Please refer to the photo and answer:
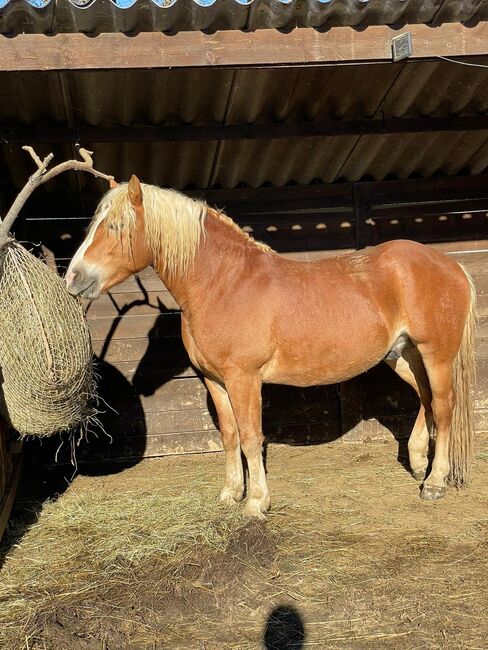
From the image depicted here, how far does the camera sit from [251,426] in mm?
3990

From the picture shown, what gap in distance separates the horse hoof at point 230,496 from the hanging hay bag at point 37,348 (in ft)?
3.88

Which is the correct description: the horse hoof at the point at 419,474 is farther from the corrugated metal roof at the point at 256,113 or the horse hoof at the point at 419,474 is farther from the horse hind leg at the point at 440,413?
the corrugated metal roof at the point at 256,113

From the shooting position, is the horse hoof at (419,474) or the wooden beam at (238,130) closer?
the wooden beam at (238,130)

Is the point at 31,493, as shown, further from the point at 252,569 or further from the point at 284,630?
the point at 284,630

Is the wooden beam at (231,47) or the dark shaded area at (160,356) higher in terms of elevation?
the wooden beam at (231,47)

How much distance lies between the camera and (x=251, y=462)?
4.04m

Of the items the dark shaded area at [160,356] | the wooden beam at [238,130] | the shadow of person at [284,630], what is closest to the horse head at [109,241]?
the wooden beam at [238,130]

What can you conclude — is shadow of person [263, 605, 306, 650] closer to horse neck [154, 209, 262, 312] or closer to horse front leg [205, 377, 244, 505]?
horse front leg [205, 377, 244, 505]

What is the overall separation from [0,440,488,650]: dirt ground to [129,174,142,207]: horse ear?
1.86 meters

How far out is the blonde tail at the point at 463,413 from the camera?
4430 mm

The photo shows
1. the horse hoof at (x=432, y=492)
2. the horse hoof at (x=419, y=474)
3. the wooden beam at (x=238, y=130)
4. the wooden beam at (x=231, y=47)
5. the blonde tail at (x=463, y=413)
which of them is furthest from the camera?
the horse hoof at (x=419, y=474)

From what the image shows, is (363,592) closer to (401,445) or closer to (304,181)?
(401,445)

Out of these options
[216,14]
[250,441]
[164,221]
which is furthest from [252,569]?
[216,14]

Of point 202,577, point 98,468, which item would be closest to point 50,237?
point 98,468
